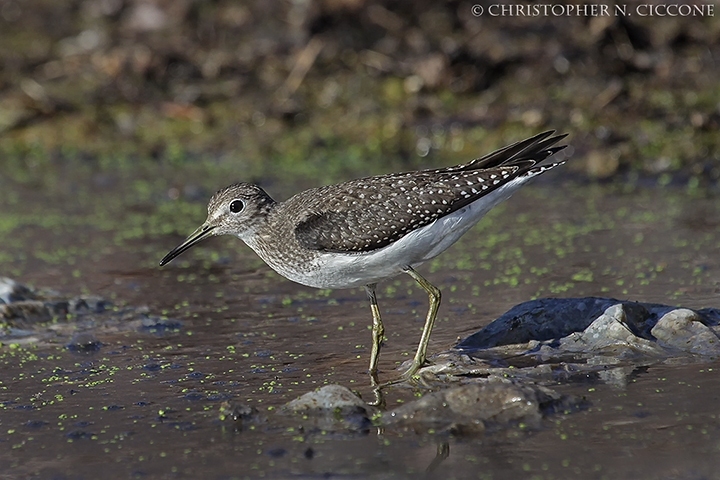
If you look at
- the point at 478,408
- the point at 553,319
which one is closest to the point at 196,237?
the point at 553,319

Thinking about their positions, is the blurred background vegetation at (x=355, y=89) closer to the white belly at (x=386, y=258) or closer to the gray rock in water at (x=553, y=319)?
the gray rock in water at (x=553, y=319)

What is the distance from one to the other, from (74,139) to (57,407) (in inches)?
296

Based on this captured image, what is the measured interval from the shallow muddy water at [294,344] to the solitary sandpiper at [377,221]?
1.60ft

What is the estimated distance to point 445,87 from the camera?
11867mm

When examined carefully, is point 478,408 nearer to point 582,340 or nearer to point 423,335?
point 423,335

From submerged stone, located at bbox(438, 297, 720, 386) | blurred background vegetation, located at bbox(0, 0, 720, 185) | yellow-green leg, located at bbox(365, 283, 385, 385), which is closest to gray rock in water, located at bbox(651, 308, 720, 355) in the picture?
submerged stone, located at bbox(438, 297, 720, 386)

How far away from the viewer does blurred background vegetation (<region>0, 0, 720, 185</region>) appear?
435 inches

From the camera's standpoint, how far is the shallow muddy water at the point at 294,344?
4.69m

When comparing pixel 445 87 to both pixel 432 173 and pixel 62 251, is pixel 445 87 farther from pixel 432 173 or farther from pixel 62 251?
pixel 432 173

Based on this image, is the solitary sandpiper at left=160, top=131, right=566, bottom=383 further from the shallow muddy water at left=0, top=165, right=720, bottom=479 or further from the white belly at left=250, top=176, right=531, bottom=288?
the shallow muddy water at left=0, top=165, right=720, bottom=479

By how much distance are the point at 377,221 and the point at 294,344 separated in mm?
915

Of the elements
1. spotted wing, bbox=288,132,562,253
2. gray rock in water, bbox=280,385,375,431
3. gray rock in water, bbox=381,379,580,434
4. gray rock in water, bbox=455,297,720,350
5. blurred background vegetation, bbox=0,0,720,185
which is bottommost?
gray rock in water, bbox=381,379,580,434

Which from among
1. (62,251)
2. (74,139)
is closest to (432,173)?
(62,251)
